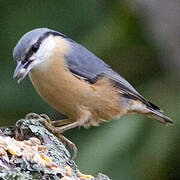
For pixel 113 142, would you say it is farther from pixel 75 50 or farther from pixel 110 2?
pixel 110 2

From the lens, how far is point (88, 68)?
536cm

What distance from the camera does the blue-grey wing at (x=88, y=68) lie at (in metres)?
5.27

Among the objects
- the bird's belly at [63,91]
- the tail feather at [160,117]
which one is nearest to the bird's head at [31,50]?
the bird's belly at [63,91]

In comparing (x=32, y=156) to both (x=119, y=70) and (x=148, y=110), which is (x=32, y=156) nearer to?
(x=148, y=110)

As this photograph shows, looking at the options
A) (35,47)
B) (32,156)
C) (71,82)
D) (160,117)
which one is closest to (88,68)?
(71,82)

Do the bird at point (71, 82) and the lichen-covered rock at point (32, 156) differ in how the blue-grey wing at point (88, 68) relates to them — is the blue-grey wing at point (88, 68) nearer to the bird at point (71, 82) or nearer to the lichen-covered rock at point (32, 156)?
the bird at point (71, 82)

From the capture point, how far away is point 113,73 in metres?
5.62

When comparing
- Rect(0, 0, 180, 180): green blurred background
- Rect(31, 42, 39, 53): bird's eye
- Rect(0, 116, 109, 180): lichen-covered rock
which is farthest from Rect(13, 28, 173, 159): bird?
Rect(0, 116, 109, 180): lichen-covered rock

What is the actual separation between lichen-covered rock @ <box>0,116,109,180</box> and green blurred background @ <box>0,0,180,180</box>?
1806 millimetres

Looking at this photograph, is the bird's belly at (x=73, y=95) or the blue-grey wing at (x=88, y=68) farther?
the blue-grey wing at (x=88, y=68)

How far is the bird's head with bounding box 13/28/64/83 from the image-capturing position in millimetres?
4699

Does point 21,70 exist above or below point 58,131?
above

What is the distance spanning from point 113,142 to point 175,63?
133 cm

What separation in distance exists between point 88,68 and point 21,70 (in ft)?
2.67
